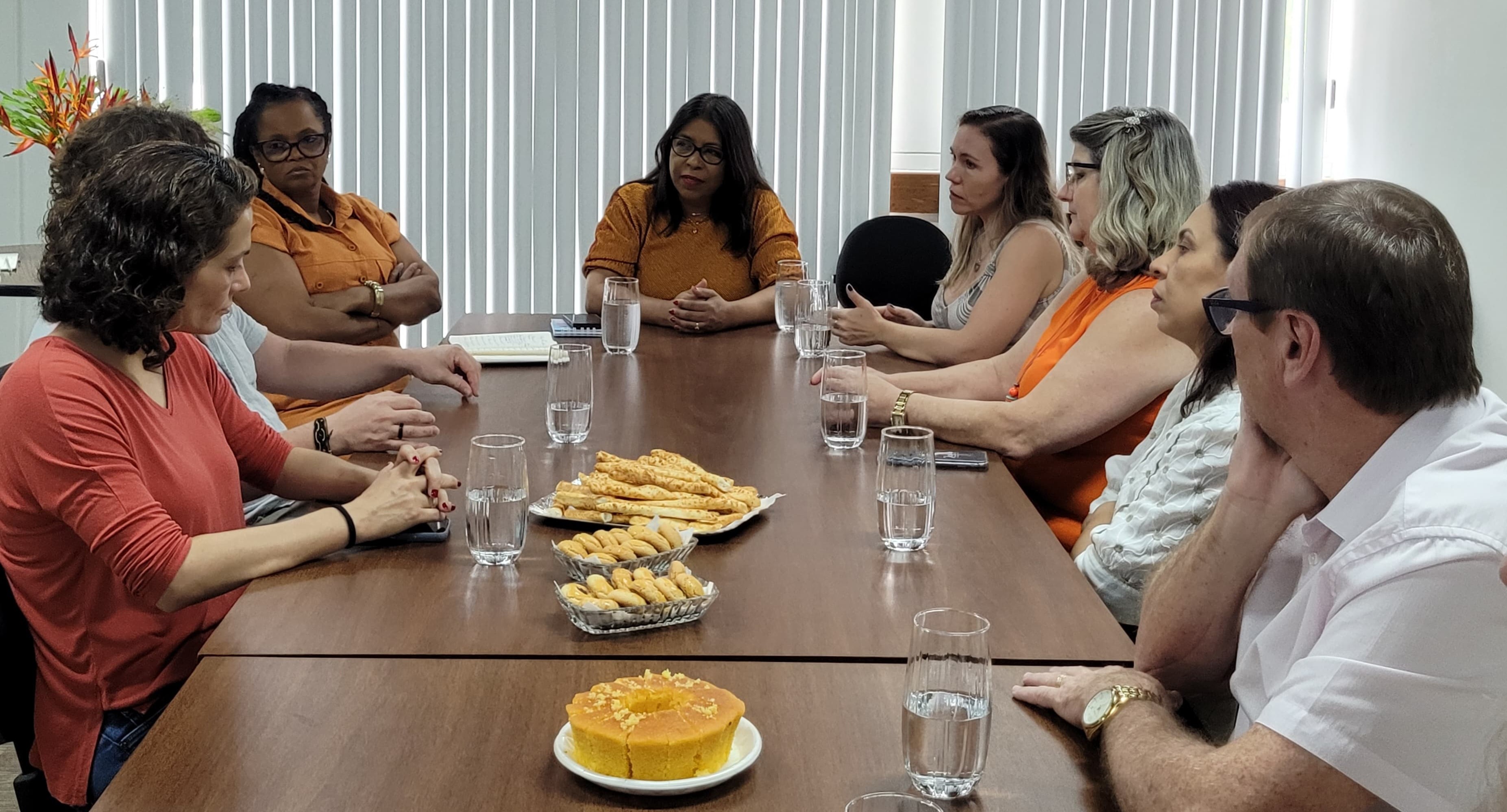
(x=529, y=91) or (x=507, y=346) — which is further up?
(x=529, y=91)

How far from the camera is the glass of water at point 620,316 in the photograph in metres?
3.08

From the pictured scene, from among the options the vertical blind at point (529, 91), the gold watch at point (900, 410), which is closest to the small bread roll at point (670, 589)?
the gold watch at point (900, 410)

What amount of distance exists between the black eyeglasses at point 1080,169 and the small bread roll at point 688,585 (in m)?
1.59

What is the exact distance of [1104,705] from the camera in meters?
1.21

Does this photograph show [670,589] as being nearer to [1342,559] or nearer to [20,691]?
[1342,559]

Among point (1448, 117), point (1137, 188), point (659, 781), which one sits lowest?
point (659, 781)

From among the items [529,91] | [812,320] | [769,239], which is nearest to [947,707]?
[812,320]

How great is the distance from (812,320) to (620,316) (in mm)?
434

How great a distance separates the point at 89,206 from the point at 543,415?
→ 0.96 meters

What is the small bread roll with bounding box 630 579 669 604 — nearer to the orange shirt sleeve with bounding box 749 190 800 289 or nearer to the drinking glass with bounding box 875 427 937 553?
the drinking glass with bounding box 875 427 937 553

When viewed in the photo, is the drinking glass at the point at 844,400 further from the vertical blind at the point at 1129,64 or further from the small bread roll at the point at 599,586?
the vertical blind at the point at 1129,64

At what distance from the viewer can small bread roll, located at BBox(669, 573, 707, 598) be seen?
1423 mm

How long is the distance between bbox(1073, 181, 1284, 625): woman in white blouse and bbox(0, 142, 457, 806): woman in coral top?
938 millimetres

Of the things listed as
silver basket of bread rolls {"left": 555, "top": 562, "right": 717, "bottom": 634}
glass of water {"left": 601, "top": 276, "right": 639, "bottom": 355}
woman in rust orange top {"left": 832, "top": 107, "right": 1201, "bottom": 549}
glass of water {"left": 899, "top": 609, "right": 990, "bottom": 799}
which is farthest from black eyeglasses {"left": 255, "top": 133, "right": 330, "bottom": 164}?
glass of water {"left": 899, "top": 609, "right": 990, "bottom": 799}
